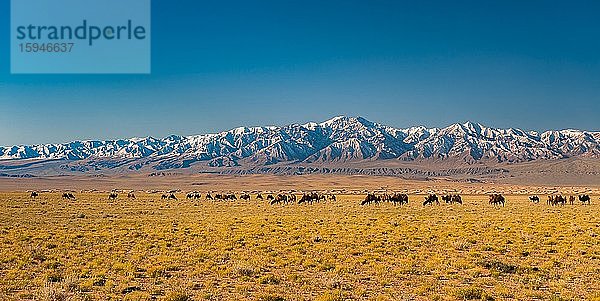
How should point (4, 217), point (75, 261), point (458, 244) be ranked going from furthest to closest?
point (4, 217)
point (458, 244)
point (75, 261)

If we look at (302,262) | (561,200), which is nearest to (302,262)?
(302,262)

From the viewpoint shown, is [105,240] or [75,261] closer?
[75,261]

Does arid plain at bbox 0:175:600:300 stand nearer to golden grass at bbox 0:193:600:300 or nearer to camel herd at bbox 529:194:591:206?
golden grass at bbox 0:193:600:300

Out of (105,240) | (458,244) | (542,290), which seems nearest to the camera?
(542,290)

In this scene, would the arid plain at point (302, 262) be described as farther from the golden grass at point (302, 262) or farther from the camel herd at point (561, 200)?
the camel herd at point (561, 200)

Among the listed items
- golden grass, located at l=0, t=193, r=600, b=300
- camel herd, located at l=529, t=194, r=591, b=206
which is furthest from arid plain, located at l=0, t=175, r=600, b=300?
camel herd, located at l=529, t=194, r=591, b=206

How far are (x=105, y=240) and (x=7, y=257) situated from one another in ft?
18.2

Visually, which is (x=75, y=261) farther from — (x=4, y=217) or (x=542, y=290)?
(x=4, y=217)

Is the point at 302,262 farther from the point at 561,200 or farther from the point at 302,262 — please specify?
the point at 561,200

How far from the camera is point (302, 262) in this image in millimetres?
18000

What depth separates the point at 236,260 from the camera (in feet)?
60.8

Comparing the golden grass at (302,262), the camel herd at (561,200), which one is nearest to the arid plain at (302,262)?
the golden grass at (302,262)

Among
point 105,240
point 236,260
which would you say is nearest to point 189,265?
point 236,260

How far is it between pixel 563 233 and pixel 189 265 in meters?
18.4
